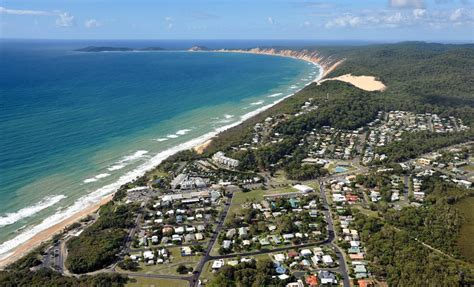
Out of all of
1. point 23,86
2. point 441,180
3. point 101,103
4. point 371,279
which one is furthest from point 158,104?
point 371,279

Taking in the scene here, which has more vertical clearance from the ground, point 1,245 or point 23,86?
point 23,86

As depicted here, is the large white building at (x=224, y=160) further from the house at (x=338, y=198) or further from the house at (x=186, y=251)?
the house at (x=186, y=251)

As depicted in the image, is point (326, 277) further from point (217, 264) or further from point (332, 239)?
point (217, 264)

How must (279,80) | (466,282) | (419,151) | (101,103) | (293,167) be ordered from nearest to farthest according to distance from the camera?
1. (466,282)
2. (293,167)
3. (419,151)
4. (101,103)
5. (279,80)

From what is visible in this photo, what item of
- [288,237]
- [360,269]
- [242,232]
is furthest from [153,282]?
[360,269]

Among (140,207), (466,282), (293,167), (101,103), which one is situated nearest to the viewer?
(466,282)

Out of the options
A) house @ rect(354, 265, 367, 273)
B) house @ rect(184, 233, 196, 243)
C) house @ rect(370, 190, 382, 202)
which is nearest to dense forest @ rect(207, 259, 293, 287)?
house @ rect(354, 265, 367, 273)

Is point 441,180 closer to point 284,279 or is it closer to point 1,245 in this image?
point 284,279

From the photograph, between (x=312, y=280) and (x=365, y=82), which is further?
(x=365, y=82)
